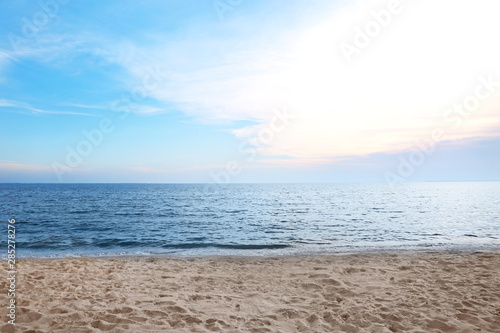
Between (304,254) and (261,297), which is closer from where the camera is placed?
(261,297)

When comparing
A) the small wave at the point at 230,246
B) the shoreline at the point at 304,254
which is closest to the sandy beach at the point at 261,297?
the shoreline at the point at 304,254

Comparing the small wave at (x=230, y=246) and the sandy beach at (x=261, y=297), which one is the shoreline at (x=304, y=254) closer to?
the small wave at (x=230, y=246)

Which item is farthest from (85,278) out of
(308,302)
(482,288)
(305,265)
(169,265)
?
(482,288)

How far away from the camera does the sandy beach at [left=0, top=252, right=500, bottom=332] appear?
6.09 m

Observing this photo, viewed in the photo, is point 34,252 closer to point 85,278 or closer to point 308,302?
point 85,278

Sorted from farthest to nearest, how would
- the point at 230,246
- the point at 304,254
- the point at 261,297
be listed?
the point at 230,246 → the point at 304,254 → the point at 261,297

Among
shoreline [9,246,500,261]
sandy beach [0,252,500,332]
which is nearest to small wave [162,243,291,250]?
shoreline [9,246,500,261]

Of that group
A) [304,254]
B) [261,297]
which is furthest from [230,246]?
[261,297]

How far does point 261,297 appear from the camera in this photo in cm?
789

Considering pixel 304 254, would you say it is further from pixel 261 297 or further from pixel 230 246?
pixel 261 297

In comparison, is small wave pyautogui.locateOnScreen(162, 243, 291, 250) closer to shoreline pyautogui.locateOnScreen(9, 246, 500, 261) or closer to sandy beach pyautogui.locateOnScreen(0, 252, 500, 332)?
shoreline pyautogui.locateOnScreen(9, 246, 500, 261)

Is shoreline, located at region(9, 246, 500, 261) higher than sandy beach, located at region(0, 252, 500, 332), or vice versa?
sandy beach, located at region(0, 252, 500, 332)

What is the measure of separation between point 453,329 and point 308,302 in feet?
10.2

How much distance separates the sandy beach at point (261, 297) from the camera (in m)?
6.09
